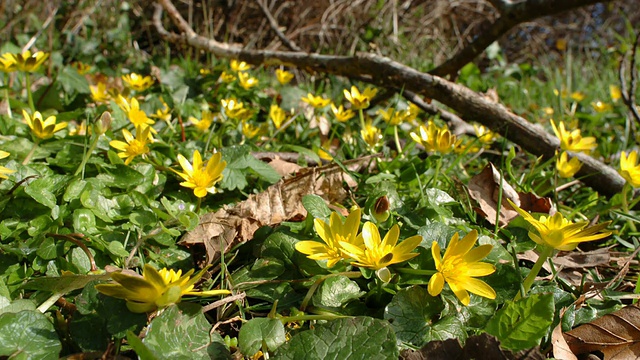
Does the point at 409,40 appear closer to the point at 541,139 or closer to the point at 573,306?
the point at 541,139

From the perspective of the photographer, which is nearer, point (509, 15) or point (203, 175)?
point (203, 175)

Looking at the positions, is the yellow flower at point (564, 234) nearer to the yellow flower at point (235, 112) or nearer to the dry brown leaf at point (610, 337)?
the dry brown leaf at point (610, 337)

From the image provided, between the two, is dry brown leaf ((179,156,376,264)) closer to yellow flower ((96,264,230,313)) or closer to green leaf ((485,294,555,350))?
yellow flower ((96,264,230,313))

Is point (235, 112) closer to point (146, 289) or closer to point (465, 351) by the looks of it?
point (146, 289)

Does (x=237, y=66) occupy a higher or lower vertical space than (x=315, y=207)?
lower

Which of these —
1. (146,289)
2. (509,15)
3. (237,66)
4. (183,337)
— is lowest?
(237,66)

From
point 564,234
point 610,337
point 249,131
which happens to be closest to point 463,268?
point 564,234
